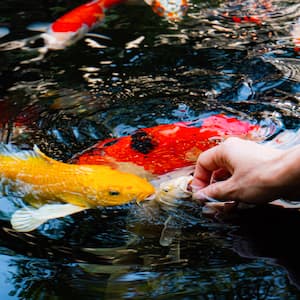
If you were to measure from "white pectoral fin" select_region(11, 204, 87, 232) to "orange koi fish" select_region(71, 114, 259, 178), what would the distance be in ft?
1.06

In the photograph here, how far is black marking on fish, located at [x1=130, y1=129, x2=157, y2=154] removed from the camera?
2.32 metres

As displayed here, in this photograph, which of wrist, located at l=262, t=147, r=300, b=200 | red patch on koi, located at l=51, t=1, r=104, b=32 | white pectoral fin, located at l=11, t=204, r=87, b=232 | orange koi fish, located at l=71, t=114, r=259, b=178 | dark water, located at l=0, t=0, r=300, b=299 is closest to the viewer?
wrist, located at l=262, t=147, r=300, b=200

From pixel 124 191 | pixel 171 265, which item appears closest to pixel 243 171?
pixel 171 265

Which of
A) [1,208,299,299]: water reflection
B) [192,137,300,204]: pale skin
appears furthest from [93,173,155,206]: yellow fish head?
[192,137,300,204]: pale skin

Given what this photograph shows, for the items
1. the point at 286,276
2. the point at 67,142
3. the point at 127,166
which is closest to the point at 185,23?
the point at 67,142

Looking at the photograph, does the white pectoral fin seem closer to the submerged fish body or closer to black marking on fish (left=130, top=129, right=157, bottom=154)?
black marking on fish (left=130, top=129, right=157, bottom=154)

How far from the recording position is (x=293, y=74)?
130 inches

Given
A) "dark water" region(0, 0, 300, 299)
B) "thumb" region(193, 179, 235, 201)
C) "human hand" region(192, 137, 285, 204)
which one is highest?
"human hand" region(192, 137, 285, 204)

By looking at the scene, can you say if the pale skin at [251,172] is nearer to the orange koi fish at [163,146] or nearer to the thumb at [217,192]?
the thumb at [217,192]

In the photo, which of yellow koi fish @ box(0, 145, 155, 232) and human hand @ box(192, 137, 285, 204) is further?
yellow koi fish @ box(0, 145, 155, 232)

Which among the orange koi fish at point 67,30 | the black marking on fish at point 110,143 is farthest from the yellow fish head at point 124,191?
the orange koi fish at point 67,30

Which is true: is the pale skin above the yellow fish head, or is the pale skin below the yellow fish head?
above

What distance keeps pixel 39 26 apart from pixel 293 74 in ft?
7.47

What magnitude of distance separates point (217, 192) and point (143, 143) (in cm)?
77
